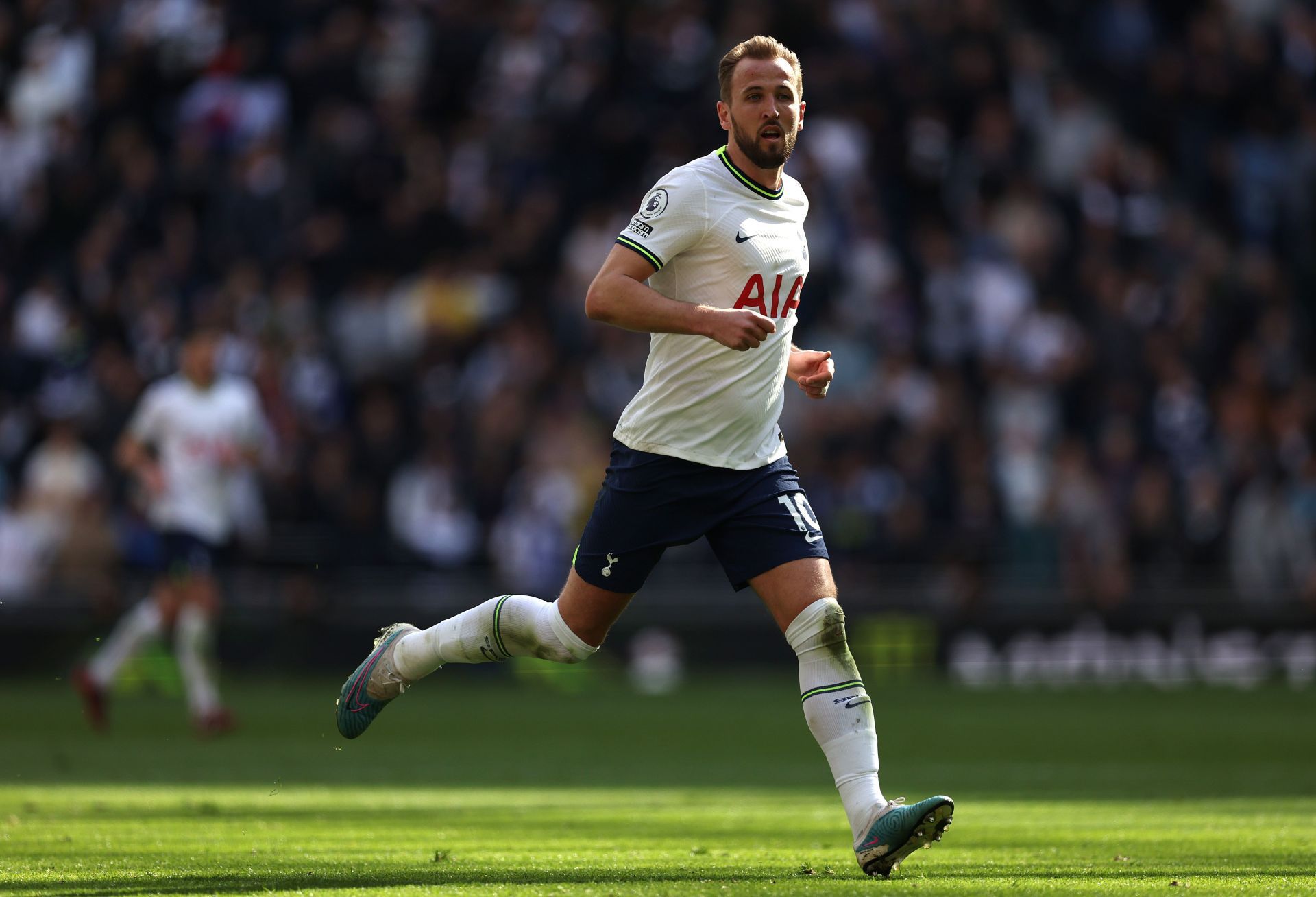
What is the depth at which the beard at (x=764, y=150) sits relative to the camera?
6508mm

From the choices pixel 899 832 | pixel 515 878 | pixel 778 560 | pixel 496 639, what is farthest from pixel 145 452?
pixel 899 832

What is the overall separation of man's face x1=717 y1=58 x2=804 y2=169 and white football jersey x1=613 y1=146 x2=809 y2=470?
11 centimetres

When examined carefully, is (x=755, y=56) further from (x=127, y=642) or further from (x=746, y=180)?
(x=127, y=642)

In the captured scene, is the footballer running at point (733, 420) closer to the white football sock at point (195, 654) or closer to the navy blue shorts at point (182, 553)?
the white football sock at point (195, 654)

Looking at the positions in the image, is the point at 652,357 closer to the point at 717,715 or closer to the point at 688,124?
the point at 717,715

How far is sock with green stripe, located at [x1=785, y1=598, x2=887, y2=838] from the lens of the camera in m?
6.33

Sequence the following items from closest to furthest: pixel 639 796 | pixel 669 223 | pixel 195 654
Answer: pixel 669 223
pixel 639 796
pixel 195 654

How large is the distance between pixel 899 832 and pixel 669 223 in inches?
84.0

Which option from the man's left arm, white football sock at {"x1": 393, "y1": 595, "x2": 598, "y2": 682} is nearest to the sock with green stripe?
the man's left arm

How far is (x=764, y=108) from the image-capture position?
6496 mm

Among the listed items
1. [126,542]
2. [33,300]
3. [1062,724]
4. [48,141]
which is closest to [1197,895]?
[1062,724]

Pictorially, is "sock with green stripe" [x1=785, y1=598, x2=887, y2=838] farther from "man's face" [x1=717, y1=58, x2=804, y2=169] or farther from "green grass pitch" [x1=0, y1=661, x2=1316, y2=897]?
"man's face" [x1=717, y1=58, x2=804, y2=169]

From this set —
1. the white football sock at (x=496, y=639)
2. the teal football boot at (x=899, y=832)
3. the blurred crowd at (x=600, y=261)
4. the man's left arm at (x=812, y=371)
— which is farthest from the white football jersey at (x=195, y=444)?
the teal football boot at (x=899, y=832)

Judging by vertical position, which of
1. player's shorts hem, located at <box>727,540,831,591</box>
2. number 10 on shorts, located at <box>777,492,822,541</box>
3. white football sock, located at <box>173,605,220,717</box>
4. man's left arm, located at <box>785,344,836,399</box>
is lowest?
white football sock, located at <box>173,605,220,717</box>
